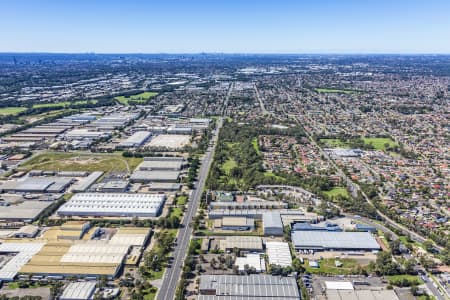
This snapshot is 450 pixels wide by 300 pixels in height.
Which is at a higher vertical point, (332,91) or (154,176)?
(332,91)

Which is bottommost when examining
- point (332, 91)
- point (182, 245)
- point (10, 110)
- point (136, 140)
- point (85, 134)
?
point (182, 245)

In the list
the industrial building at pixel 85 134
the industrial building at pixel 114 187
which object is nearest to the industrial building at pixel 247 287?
the industrial building at pixel 114 187

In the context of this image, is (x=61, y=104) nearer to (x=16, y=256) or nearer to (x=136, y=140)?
(x=136, y=140)

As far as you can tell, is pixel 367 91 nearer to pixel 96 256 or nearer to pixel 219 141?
pixel 219 141

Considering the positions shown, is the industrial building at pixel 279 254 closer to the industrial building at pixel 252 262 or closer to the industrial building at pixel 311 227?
the industrial building at pixel 252 262

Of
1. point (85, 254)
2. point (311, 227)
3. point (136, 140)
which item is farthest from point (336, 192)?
point (136, 140)

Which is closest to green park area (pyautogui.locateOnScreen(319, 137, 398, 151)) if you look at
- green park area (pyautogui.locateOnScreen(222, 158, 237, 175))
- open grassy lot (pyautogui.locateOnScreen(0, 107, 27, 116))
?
green park area (pyautogui.locateOnScreen(222, 158, 237, 175))
